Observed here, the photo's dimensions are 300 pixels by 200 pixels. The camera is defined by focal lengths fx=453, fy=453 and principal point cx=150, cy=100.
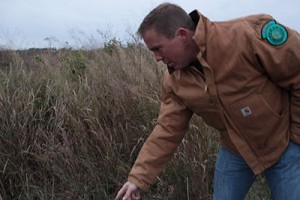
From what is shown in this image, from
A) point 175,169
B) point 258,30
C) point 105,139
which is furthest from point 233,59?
point 105,139

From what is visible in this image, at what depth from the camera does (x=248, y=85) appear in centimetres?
221

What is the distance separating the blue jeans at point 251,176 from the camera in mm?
2287

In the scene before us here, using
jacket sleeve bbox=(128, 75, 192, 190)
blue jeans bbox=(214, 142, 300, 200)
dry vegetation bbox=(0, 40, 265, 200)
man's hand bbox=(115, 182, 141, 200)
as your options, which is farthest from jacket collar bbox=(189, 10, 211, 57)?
dry vegetation bbox=(0, 40, 265, 200)

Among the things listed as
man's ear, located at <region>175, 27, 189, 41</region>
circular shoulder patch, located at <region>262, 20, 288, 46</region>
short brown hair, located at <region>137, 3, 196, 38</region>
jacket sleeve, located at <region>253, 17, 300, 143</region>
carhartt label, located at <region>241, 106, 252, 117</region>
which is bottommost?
carhartt label, located at <region>241, 106, 252, 117</region>

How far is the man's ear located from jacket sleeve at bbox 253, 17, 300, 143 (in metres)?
0.35

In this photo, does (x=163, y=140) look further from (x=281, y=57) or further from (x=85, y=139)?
(x=85, y=139)

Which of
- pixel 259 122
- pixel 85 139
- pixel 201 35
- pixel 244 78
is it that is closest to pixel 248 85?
pixel 244 78

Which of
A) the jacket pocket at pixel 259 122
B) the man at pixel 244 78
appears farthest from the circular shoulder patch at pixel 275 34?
the jacket pocket at pixel 259 122

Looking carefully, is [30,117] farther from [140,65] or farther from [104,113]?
[140,65]

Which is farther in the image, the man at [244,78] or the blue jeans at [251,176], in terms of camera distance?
the blue jeans at [251,176]

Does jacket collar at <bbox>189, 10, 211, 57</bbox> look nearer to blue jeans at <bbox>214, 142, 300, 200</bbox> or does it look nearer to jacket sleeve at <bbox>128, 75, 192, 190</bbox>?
jacket sleeve at <bbox>128, 75, 192, 190</bbox>

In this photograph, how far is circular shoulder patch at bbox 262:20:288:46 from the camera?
83.2 inches

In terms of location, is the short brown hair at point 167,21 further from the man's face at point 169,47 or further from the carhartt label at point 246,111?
the carhartt label at point 246,111

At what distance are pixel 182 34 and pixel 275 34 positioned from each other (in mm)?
449
